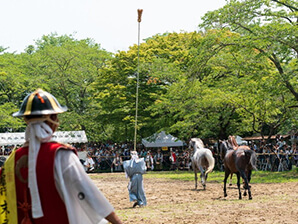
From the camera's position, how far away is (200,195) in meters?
15.7

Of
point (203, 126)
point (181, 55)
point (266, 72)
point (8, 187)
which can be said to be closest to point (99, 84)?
point (181, 55)

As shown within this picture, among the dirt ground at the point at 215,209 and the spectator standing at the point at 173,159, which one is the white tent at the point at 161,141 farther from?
the dirt ground at the point at 215,209

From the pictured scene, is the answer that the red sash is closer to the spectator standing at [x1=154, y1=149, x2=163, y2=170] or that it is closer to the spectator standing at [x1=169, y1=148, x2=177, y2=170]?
the spectator standing at [x1=169, y1=148, x2=177, y2=170]

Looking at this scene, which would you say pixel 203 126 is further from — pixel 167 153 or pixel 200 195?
pixel 200 195

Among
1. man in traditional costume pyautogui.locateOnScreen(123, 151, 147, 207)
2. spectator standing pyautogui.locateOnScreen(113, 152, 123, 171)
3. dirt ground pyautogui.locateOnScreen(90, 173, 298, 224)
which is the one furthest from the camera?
spectator standing pyautogui.locateOnScreen(113, 152, 123, 171)

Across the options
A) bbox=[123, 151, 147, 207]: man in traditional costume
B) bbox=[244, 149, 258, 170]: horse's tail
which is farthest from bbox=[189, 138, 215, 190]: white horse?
bbox=[123, 151, 147, 207]: man in traditional costume

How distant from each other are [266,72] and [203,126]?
26.3ft

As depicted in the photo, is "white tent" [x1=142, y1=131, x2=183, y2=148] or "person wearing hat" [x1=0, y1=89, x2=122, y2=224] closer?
"person wearing hat" [x1=0, y1=89, x2=122, y2=224]

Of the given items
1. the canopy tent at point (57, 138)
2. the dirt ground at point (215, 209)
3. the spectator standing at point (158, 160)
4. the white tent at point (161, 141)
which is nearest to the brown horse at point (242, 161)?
the dirt ground at point (215, 209)

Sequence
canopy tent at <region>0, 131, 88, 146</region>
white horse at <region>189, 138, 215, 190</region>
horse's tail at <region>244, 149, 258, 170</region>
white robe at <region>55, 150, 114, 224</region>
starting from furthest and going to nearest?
canopy tent at <region>0, 131, 88, 146</region> → white horse at <region>189, 138, 215, 190</region> → horse's tail at <region>244, 149, 258, 170</region> → white robe at <region>55, 150, 114, 224</region>

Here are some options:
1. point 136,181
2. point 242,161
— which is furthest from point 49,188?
point 242,161

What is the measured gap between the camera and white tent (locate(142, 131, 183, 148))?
1371 inches

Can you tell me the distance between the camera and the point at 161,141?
3522cm

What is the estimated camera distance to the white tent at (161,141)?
3481 cm
